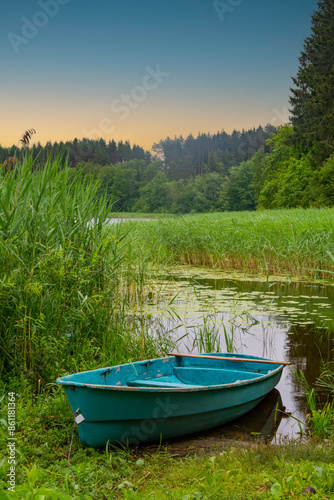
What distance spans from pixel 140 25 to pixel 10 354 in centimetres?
897

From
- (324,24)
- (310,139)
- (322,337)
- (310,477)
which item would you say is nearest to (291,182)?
(310,139)

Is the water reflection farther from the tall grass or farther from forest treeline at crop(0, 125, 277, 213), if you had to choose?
forest treeline at crop(0, 125, 277, 213)

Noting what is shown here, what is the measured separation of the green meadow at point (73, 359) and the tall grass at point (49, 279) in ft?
0.04

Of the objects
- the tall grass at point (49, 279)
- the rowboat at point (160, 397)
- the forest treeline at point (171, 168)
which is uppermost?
the forest treeline at point (171, 168)

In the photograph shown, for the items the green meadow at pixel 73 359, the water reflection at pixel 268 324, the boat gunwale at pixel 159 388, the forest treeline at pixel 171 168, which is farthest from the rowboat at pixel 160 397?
the forest treeline at pixel 171 168

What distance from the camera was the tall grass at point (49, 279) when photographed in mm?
4148

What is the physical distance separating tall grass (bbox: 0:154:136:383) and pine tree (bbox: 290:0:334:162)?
31114 millimetres

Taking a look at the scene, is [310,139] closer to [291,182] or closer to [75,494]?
[291,182]

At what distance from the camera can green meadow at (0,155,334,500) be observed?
104 inches

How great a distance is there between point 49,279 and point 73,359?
810 millimetres

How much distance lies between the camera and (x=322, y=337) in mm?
6707

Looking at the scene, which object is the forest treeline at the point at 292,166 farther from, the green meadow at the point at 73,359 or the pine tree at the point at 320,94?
the green meadow at the point at 73,359

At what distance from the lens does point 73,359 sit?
4.33m

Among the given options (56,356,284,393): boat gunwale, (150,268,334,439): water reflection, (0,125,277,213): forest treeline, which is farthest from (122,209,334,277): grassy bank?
(56,356,284,393): boat gunwale
